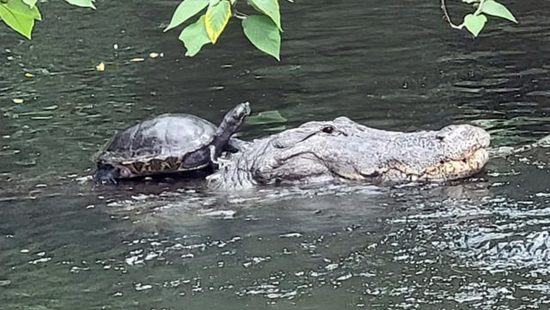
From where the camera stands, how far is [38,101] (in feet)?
34.5

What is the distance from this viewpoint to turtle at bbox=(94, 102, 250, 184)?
24.6 feet

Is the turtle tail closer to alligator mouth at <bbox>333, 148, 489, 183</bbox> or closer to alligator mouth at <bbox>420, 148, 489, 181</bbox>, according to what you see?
alligator mouth at <bbox>333, 148, 489, 183</bbox>

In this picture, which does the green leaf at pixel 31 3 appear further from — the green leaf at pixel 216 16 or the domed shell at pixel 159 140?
the domed shell at pixel 159 140

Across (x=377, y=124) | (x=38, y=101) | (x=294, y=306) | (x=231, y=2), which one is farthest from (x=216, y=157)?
(x=231, y=2)

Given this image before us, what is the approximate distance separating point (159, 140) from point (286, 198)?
45.3 inches

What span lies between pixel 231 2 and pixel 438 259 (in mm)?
3172

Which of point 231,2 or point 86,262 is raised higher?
point 231,2

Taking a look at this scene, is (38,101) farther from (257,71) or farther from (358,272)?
(358,272)

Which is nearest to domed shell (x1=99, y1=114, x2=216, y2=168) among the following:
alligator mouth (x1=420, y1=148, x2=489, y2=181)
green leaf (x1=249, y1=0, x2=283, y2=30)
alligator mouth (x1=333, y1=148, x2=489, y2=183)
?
alligator mouth (x1=333, y1=148, x2=489, y2=183)

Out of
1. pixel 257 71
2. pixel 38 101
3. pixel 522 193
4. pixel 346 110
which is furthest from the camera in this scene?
pixel 257 71

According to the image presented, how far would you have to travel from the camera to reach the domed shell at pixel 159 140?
748 cm

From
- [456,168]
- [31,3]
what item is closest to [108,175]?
[456,168]

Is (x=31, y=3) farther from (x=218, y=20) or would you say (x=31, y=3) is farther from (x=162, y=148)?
(x=162, y=148)

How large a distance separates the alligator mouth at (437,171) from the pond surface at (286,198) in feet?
0.37
